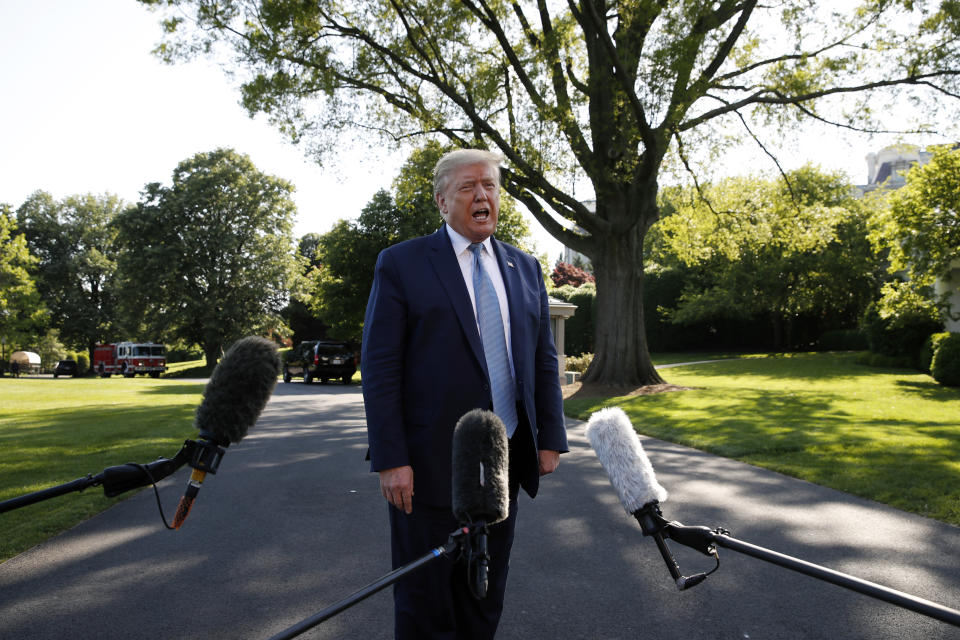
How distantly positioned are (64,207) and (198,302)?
27948mm

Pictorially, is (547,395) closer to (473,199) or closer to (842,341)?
(473,199)

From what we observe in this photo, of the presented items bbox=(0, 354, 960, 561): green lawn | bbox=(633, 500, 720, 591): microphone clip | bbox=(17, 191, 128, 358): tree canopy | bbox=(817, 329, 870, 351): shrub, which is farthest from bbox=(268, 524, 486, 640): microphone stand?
bbox=(17, 191, 128, 358): tree canopy

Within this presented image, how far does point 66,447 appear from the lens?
9406mm

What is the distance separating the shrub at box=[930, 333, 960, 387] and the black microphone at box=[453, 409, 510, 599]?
1905 cm

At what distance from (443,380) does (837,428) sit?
32.6 feet

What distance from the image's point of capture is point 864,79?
1566cm

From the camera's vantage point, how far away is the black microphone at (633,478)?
1650mm

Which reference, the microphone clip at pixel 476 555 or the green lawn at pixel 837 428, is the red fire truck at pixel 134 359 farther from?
the microphone clip at pixel 476 555

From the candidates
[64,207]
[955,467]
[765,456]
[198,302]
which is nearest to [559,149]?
[765,456]

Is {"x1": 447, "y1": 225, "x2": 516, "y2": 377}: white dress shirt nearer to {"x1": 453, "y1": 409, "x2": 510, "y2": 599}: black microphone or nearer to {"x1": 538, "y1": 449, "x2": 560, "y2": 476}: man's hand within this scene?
{"x1": 538, "y1": 449, "x2": 560, "y2": 476}: man's hand

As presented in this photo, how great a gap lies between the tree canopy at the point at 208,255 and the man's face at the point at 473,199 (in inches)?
1589

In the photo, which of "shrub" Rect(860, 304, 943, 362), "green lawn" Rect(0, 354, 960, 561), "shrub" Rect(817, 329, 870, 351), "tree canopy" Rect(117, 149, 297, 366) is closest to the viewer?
"green lawn" Rect(0, 354, 960, 561)

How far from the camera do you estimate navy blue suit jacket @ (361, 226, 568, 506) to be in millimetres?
2422

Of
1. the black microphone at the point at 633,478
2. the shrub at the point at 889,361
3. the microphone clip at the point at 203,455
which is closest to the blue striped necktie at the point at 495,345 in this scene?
the black microphone at the point at 633,478
